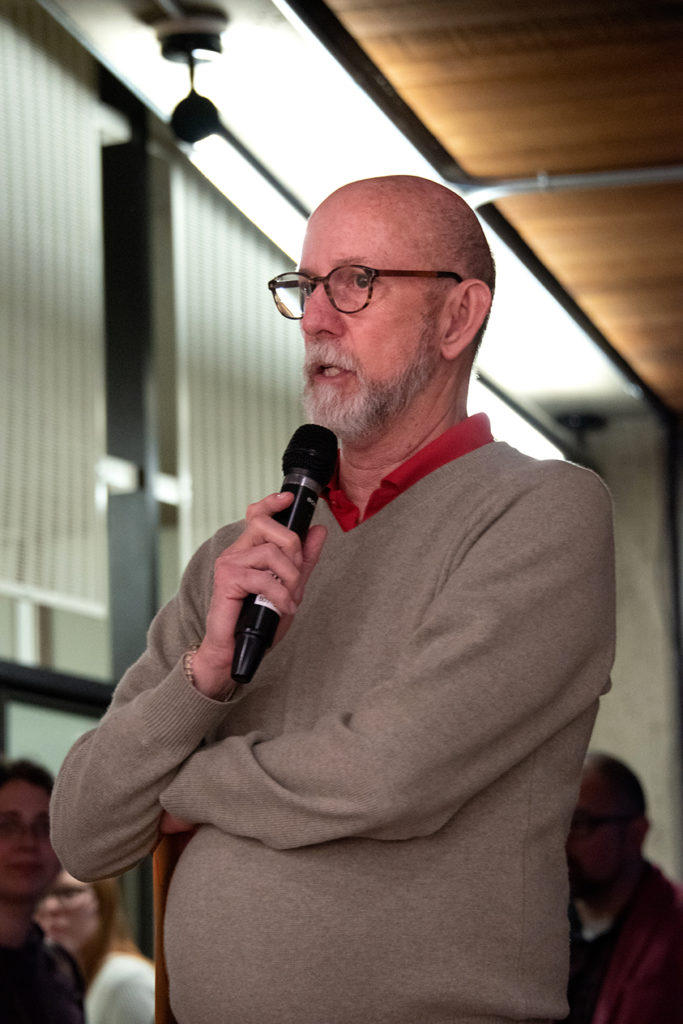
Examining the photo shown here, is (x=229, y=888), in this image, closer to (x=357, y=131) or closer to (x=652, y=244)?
(x=357, y=131)

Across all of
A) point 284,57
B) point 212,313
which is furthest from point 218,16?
point 212,313

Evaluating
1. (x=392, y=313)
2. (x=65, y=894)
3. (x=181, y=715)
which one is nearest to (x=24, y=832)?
(x=65, y=894)

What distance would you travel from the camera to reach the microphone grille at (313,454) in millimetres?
1845

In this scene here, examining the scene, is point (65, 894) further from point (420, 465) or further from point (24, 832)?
point (420, 465)

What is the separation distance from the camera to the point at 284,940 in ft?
5.51

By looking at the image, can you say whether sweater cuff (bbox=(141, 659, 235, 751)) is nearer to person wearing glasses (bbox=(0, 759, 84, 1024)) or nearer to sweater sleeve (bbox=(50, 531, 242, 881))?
sweater sleeve (bbox=(50, 531, 242, 881))

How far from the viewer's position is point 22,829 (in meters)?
3.33

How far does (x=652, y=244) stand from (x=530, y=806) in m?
4.04

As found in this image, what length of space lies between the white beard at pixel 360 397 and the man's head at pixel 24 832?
1652 millimetres

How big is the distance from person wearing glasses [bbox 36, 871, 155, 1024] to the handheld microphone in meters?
1.95

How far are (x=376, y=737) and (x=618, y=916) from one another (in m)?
2.55

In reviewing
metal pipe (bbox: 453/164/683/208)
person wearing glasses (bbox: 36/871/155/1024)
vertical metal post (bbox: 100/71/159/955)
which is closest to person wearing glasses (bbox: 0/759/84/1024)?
person wearing glasses (bbox: 36/871/155/1024)

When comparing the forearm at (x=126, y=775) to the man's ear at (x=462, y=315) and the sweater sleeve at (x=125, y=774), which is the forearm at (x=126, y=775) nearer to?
the sweater sleeve at (x=125, y=774)

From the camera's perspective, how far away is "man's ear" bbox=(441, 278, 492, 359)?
2.09 m
